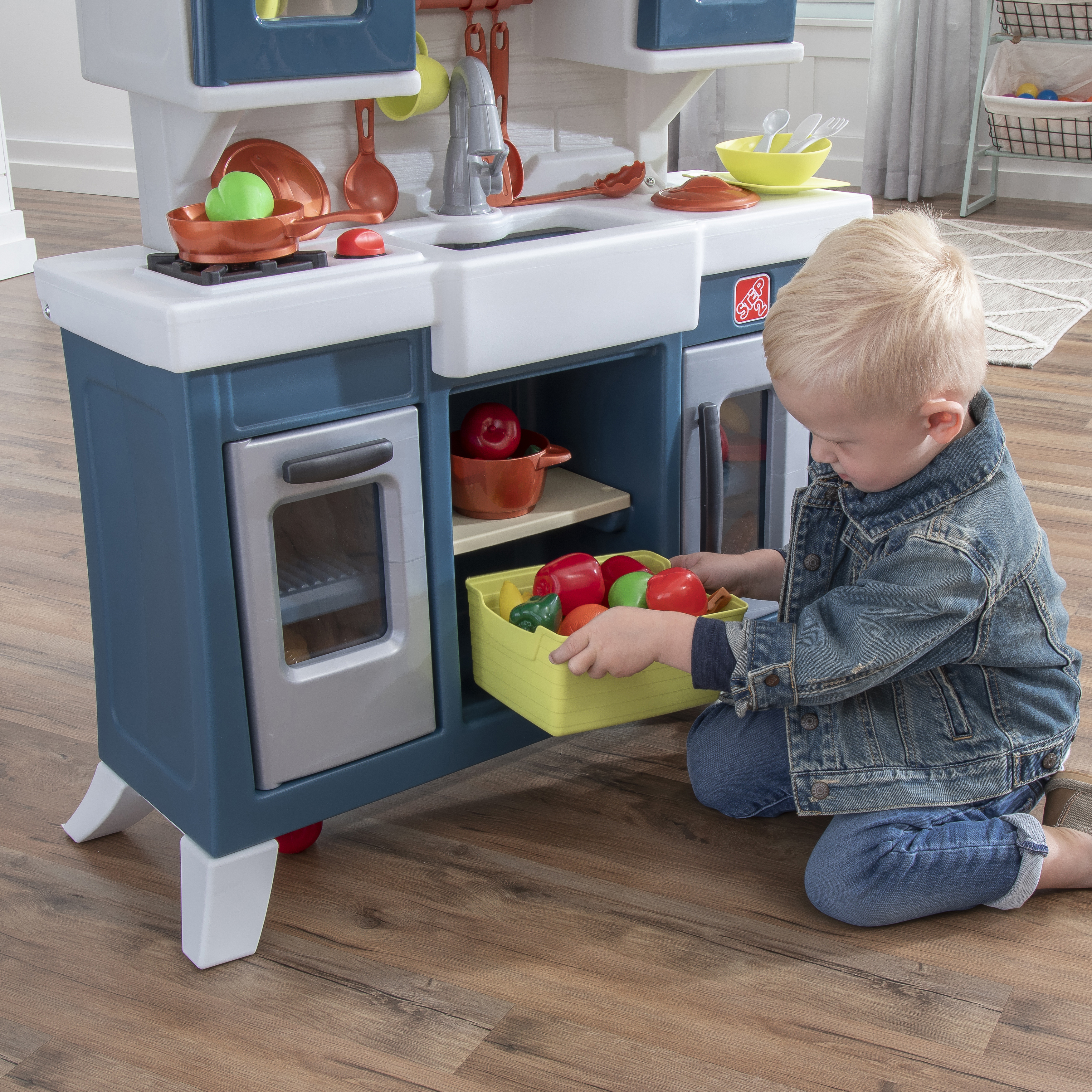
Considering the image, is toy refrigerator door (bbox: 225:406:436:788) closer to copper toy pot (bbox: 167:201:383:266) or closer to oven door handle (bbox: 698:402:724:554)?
copper toy pot (bbox: 167:201:383:266)

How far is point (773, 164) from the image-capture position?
1532mm

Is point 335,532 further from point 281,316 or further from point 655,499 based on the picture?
point 655,499

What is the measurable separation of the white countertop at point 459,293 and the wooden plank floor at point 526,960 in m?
0.53

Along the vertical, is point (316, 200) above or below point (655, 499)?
above

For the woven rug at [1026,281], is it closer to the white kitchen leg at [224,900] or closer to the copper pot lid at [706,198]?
the copper pot lid at [706,198]

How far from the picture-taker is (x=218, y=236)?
109 centimetres

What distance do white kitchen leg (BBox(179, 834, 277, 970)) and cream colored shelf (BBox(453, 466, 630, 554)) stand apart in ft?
1.23

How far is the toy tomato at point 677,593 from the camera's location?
1.31 meters

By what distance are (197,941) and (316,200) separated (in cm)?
77

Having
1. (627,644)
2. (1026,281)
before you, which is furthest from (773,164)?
(1026,281)

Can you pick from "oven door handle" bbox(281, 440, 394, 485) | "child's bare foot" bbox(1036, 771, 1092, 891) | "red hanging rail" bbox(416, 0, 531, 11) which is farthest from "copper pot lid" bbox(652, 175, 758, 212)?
"child's bare foot" bbox(1036, 771, 1092, 891)

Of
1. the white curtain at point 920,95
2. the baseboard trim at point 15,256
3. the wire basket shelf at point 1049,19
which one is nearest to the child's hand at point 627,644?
the baseboard trim at point 15,256

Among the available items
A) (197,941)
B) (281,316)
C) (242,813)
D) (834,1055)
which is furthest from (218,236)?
(834,1055)

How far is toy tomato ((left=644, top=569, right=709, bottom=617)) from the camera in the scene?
1.31m
